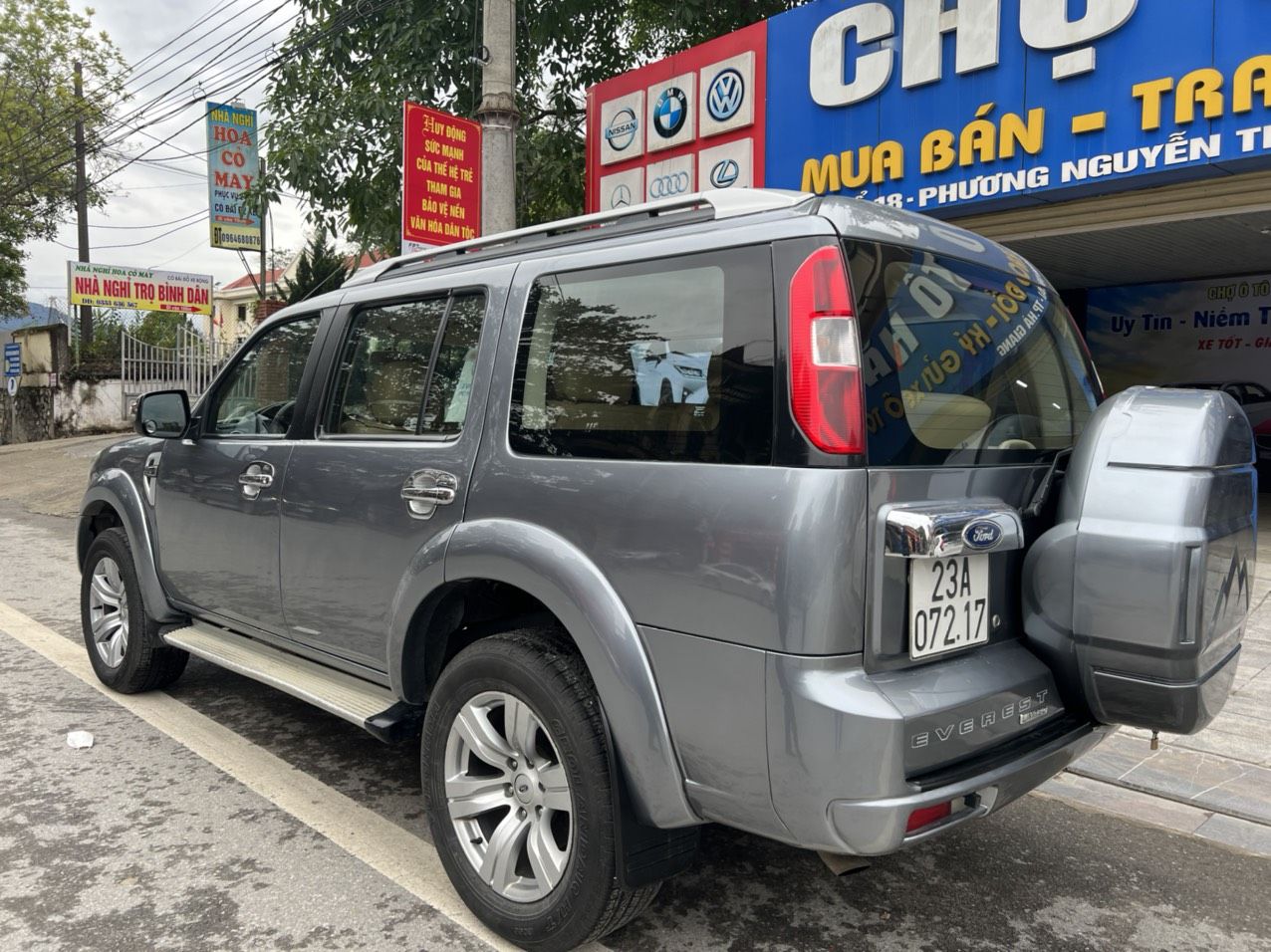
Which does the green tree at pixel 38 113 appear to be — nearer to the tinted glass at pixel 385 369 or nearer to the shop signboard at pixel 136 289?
the shop signboard at pixel 136 289

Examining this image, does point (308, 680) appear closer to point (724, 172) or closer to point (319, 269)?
point (724, 172)

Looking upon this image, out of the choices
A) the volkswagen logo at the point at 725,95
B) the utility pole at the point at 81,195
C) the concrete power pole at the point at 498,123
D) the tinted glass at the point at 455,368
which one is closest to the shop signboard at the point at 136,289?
the utility pole at the point at 81,195

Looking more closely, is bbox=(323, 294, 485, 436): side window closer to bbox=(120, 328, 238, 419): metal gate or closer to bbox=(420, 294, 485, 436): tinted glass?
bbox=(420, 294, 485, 436): tinted glass

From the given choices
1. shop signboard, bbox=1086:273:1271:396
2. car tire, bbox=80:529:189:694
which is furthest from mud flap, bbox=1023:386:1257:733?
shop signboard, bbox=1086:273:1271:396

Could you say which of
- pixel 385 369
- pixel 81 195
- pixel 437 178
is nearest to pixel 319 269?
pixel 437 178

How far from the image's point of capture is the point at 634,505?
227 cm

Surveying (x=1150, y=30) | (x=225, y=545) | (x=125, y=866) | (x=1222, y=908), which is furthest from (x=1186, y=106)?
(x=125, y=866)

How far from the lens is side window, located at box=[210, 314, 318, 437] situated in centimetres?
365

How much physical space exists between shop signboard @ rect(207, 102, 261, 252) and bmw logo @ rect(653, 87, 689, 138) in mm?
9814

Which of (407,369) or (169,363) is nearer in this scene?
(407,369)

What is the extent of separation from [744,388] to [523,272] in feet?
3.08

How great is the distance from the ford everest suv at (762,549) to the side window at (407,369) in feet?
0.06

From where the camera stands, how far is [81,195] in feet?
88.0

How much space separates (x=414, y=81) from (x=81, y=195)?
66.2ft
